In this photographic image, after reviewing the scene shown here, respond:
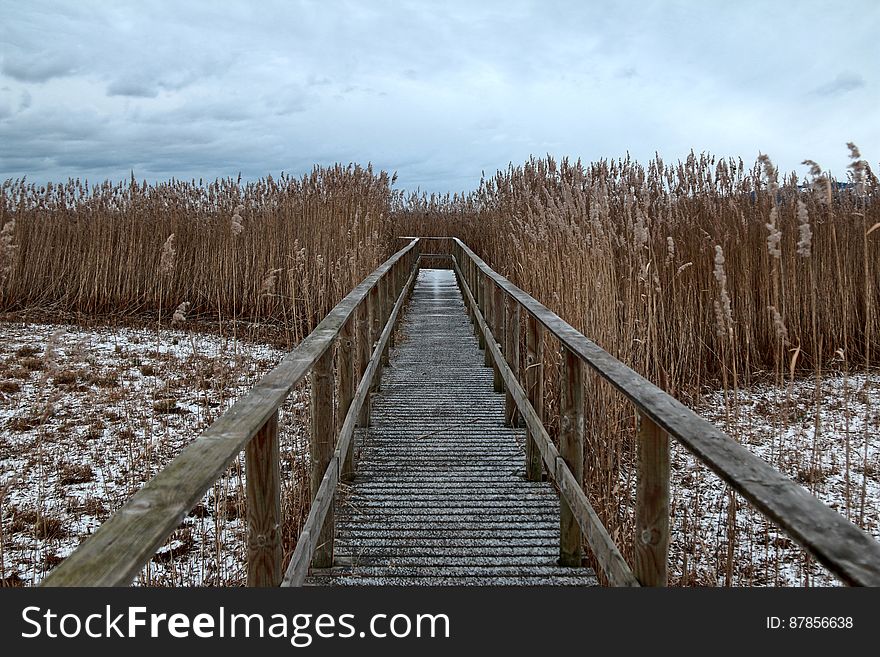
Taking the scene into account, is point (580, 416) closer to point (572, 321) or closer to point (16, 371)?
point (572, 321)

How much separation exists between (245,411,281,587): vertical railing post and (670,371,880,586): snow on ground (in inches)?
52.5

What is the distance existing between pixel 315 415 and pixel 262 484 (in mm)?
1024

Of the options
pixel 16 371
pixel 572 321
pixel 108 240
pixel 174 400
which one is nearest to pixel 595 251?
pixel 572 321

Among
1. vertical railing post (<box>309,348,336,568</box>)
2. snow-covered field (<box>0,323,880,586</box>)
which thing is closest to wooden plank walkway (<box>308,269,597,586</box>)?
vertical railing post (<box>309,348,336,568</box>)

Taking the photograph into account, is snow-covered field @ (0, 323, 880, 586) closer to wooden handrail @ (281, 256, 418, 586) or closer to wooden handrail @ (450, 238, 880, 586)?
wooden handrail @ (281, 256, 418, 586)

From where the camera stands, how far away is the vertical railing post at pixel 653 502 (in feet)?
5.33

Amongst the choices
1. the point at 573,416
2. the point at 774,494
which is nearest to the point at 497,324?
the point at 573,416

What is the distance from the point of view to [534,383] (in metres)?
3.73

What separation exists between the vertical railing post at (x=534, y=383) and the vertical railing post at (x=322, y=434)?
119cm

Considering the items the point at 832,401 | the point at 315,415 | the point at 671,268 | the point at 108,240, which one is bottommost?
the point at 832,401

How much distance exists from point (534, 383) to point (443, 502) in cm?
76

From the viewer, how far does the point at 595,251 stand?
4.02 meters

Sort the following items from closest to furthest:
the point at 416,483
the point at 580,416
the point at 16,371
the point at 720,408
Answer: the point at 580,416, the point at 416,483, the point at 720,408, the point at 16,371

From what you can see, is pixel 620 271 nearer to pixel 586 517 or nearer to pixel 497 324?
pixel 497 324
